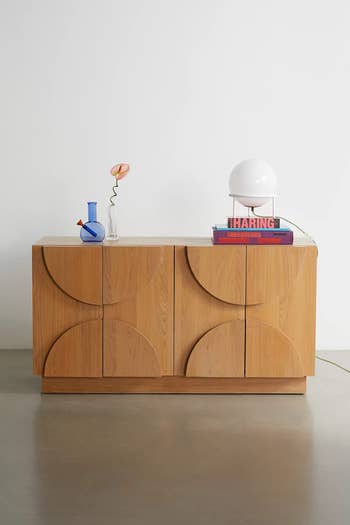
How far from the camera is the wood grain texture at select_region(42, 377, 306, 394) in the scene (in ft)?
13.3

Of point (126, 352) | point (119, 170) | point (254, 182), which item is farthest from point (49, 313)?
point (254, 182)

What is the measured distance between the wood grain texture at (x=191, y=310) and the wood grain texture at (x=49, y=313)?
0.39 m

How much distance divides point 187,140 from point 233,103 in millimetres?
331

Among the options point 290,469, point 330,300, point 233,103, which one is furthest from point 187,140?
point 290,469

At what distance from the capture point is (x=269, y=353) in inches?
157

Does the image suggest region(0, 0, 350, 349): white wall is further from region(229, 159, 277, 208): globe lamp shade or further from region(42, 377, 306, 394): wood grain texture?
region(42, 377, 306, 394): wood grain texture

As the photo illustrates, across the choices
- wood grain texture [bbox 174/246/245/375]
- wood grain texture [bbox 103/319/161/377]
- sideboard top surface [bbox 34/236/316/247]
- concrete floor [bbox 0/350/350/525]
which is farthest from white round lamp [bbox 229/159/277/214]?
concrete floor [bbox 0/350/350/525]

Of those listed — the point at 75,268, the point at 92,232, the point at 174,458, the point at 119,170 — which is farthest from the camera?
the point at 119,170

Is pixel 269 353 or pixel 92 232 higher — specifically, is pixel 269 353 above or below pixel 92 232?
below

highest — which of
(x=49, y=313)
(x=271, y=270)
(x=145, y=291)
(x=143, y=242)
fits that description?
(x=143, y=242)

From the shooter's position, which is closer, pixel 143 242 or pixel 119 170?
pixel 143 242

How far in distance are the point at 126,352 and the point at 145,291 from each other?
0.30 m

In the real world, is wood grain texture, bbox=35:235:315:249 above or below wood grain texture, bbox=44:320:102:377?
above

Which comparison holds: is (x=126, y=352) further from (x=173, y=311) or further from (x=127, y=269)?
(x=127, y=269)
